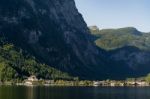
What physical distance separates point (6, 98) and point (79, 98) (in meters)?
33.0

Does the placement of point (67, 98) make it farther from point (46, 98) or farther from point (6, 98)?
point (6, 98)

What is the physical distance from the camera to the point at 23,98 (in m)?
186

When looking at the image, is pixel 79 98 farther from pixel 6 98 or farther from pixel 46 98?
pixel 6 98

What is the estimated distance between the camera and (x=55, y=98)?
193750 mm

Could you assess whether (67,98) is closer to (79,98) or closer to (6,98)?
(79,98)

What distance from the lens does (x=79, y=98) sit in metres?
200

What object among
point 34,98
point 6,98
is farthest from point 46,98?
point 6,98

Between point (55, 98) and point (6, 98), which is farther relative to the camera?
point (55, 98)

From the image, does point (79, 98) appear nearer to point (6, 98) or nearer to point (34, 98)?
point (34, 98)

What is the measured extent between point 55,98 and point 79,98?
35.7 feet

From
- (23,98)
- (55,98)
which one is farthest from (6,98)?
(55,98)

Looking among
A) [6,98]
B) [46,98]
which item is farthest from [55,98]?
[6,98]

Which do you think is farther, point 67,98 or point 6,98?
point 67,98

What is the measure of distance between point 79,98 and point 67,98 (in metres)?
6.37
